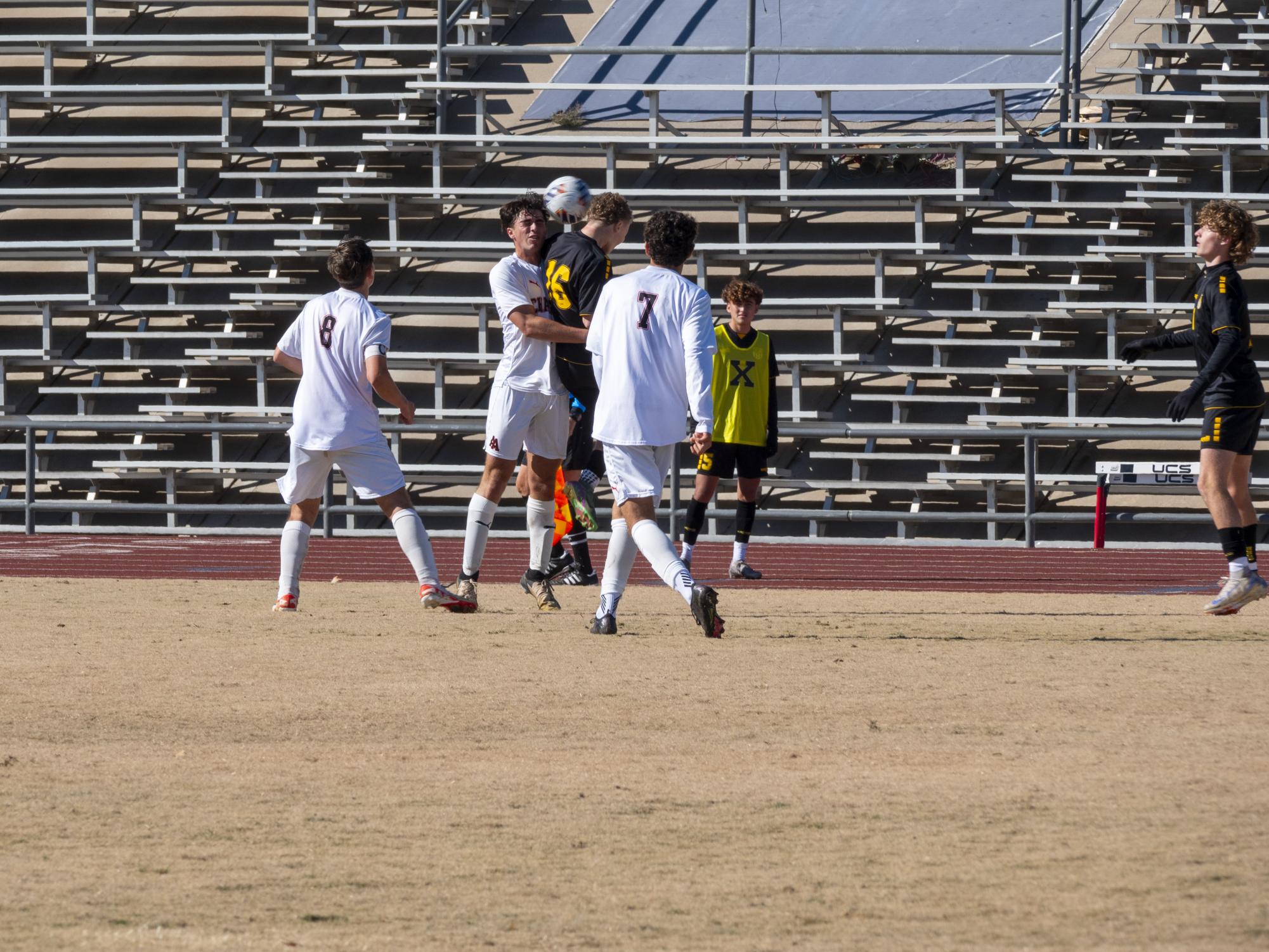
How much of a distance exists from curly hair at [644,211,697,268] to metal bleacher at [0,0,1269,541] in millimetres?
7561

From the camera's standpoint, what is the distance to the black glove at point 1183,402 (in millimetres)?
8156

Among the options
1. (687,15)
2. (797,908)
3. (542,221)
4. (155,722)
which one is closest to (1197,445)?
(687,15)

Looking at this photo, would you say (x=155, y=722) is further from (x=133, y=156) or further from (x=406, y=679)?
(x=133, y=156)

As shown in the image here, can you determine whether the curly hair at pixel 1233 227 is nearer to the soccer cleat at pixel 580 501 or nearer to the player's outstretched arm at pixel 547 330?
the player's outstretched arm at pixel 547 330

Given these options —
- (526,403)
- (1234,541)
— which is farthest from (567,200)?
(1234,541)

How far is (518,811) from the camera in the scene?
411cm

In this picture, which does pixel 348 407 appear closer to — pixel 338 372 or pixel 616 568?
pixel 338 372

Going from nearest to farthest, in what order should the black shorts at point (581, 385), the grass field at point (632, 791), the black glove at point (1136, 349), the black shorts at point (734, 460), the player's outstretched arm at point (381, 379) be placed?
1. the grass field at point (632, 791)
2. the player's outstretched arm at point (381, 379)
3. the black glove at point (1136, 349)
4. the black shorts at point (581, 385)
5. the black shorts at point (734, 460)

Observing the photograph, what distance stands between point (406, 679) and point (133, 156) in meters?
14.6

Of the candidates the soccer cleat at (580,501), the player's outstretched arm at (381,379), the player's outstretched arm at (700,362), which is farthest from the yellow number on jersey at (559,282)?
the player's outstretched arm at (700,362)

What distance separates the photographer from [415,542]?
8.03 metres

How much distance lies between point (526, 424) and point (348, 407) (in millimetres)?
923

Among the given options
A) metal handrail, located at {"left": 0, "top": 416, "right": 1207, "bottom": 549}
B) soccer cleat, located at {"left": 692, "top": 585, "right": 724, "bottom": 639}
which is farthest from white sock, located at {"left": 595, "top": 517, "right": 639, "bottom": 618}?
metal handrail, located at {"left": 0, "top": 416, "right": 1207, "bottom": 549}

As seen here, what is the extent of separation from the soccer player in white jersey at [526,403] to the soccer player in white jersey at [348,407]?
380 mm
